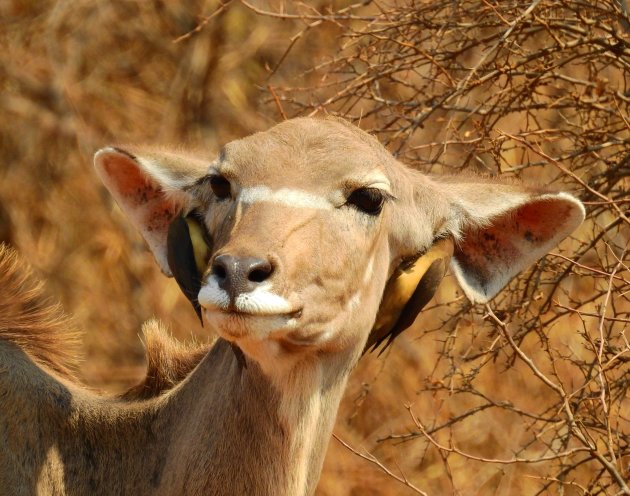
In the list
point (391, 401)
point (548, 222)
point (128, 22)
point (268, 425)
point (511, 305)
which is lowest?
point (391, 401)

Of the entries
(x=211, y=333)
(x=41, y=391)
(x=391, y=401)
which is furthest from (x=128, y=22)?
(x=41, y=391)

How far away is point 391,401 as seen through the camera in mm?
11133

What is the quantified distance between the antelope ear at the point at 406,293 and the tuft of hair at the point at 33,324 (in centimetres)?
124

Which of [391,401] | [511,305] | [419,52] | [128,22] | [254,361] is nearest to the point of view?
[254,361]

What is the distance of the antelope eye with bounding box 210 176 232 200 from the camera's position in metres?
4.58

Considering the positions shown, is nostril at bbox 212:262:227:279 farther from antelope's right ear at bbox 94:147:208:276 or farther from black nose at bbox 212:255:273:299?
antelope's right ear at bbox 94:147:208:276

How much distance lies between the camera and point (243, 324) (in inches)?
157

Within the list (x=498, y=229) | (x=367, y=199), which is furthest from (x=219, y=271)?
(x=498, y=229)

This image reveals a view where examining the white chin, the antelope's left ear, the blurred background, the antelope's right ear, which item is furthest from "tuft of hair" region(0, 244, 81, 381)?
the blurred background

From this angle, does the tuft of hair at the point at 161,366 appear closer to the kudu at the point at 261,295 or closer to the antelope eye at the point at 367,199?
the kudu at the point at 261,295

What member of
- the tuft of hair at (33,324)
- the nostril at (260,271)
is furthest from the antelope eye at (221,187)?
the tuft of hair at (33,324)

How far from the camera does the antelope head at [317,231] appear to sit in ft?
13.5

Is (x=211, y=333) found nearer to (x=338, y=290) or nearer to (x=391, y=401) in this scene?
(x=391, y=401)

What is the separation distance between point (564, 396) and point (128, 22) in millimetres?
9000
